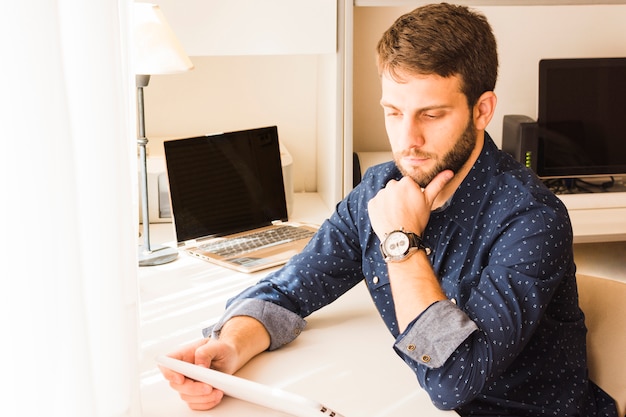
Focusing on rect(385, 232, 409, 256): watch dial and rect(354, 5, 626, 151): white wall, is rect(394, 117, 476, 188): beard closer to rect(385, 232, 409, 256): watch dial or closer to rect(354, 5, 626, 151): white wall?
rect(385, 232, 409, 256): watch dial

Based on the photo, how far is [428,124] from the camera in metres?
1.48

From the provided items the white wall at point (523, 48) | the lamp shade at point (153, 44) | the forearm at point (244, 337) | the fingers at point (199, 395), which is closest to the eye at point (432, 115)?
the forearm at point (244, 337)

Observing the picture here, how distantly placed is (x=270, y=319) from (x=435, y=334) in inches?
13.6

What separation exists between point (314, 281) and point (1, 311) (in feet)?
3.13

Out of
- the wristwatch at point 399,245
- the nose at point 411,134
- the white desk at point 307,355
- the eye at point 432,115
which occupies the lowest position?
the white desk at point 307,355

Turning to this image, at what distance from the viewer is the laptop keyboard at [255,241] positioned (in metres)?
2.11

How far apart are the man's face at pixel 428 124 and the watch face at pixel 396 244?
0.15m

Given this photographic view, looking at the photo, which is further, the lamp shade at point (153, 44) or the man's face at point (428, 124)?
the lamp shade at point (153, 44)

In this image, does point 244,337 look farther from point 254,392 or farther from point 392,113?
point 392,113

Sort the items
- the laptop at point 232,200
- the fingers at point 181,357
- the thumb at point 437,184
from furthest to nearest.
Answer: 1. the laptop at point 232,200
2. the thumb at point 437,184
3. the fingers at point 181,357

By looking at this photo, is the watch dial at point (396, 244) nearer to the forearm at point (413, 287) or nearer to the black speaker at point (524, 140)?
the forearm at point (413, 287)

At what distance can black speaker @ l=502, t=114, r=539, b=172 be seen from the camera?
2.72 m

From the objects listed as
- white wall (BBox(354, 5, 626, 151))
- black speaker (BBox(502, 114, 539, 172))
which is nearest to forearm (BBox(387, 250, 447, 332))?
black speaker (BBox(502, 114, 539, 172))

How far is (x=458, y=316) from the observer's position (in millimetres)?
1285
